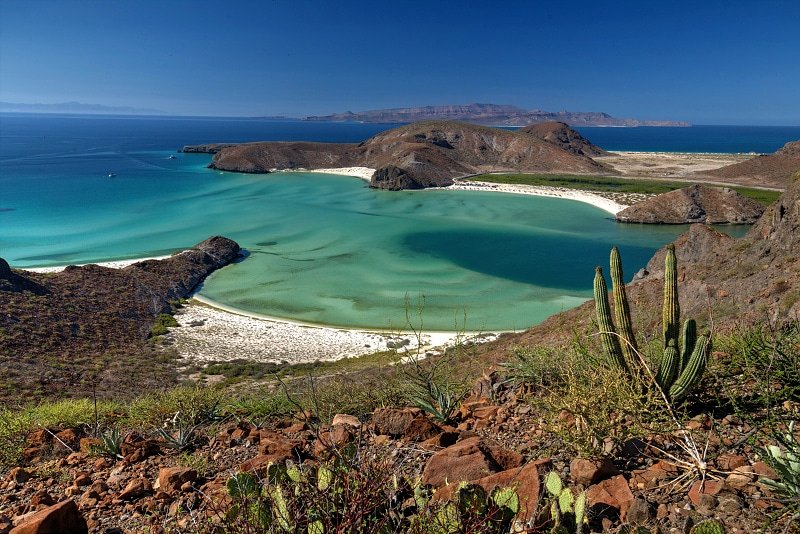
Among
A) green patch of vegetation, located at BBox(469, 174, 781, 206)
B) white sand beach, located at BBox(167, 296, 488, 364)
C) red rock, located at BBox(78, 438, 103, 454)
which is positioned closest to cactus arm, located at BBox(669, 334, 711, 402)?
red rock, located at BBox(78, 438, 103, 454)

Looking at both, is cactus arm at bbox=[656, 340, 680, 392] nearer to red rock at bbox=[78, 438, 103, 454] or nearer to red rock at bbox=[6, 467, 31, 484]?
red rock at bbox=[78, 438, 103, 454]

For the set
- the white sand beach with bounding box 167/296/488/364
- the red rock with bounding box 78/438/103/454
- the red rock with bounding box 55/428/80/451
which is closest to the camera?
the red rock with bounding box 78/438/103/454

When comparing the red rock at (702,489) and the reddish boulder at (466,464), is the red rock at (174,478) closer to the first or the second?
the reddish boulder at (466,464)

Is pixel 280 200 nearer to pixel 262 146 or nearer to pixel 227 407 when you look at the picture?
pixel 262 146

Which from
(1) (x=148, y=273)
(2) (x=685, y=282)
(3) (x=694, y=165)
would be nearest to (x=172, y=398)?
(2) (x=685, y=282)

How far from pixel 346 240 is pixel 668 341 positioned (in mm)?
36339

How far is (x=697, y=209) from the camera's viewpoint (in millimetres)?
47000

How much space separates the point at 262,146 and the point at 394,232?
205ft

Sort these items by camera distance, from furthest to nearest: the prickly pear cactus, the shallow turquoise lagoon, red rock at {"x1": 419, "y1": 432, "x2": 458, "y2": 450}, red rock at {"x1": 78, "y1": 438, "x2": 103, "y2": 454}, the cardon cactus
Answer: the shallow turquoise lagoon, red rock at {"x1": 78, "y1": 438, "x2": 103, "y2": 454}, the cardon cactus, red rock at {"x1": 419, "y1": 432, "x2": 458, "y2": 450}, the prickly pear cactus

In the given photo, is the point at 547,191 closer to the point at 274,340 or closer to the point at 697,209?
the point at 697,209

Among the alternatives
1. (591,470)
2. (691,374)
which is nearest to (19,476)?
(591,470)

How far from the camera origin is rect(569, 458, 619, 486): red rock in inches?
132

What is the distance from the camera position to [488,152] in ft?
310

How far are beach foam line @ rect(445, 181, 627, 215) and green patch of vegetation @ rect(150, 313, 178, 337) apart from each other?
44.5m
